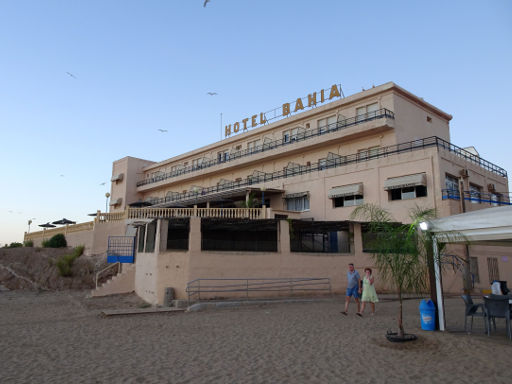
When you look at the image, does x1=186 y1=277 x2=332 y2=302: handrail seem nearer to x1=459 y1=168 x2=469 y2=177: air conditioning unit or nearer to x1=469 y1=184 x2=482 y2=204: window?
x1=469 y1=184 x2=482 y2=204: window

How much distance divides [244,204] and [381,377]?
73.2 feet

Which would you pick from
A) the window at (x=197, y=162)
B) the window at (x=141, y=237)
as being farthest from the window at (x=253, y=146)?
the window at (x=141, y=237)

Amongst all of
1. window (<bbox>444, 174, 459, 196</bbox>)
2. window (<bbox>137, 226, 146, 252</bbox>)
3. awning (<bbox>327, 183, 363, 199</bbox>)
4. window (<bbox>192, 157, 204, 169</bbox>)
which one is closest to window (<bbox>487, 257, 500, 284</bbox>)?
window (<bbox>444, 174, 459, 196</bbox>)

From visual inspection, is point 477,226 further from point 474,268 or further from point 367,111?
point 367,111

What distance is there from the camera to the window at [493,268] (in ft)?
70.1

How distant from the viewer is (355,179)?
24859 millimetres

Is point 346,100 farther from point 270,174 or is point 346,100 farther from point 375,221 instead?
point 375,221

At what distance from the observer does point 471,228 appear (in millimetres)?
8750

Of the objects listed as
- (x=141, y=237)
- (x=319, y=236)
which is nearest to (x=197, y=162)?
(x=141, y=237)

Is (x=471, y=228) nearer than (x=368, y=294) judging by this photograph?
Yes

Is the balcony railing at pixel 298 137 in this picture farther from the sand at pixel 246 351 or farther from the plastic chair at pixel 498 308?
the plastic chair at pixel 498 308

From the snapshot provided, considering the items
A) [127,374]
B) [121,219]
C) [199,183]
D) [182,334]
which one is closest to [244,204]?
[121,219]

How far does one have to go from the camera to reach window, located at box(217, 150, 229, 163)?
133ft

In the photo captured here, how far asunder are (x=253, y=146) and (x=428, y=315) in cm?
2915
